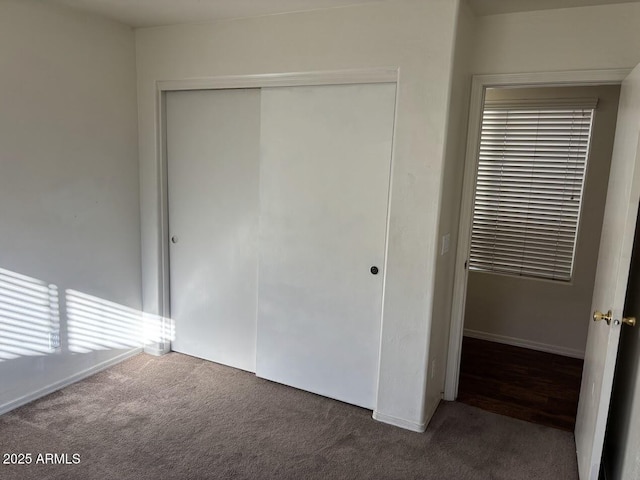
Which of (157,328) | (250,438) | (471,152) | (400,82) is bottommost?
(250,438)

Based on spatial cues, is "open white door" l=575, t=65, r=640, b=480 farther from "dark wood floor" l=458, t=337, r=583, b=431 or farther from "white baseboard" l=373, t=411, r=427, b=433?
"white baseboard" l=373, t=411, r=427, b=433

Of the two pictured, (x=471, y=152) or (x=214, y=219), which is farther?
(x=214, y=219)

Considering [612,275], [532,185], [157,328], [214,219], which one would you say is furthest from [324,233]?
[532,185]

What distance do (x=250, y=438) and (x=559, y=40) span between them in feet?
8.64

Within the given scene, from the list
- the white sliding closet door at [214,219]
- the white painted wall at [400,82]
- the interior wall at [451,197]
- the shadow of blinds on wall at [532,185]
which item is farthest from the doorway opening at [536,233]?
the white sliding closet door at [214,219]

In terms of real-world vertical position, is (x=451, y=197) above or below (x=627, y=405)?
above

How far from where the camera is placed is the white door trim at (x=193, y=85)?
249 cm

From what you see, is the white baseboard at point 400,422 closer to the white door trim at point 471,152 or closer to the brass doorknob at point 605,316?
the white door trim at point 471,152

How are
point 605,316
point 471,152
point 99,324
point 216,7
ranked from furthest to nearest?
point 99,324, point 471,152, point 216,7, point 605,316

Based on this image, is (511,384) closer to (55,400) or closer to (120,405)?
(120,405)

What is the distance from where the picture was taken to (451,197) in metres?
2.60

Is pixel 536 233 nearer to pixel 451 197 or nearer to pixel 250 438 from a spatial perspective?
pixel 451 197

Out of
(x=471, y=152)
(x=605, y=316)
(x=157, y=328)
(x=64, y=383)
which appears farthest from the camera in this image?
(x=157, y=328)

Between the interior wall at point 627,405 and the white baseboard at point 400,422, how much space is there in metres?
0.89
